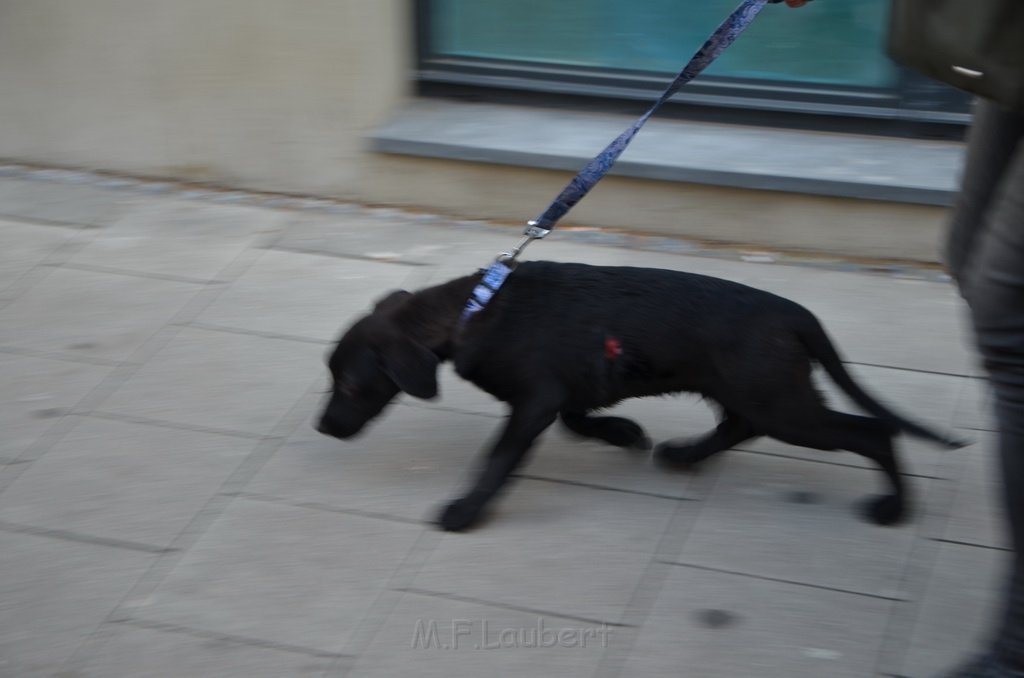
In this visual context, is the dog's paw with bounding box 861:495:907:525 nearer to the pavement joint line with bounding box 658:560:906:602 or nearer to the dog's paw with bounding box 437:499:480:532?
the pavement joint line with bounding box 658:560:906:602

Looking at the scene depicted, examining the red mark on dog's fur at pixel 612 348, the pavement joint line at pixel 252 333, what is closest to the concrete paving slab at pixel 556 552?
the red mark on dog's fur at pixel 612 348

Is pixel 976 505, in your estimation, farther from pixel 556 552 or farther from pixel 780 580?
pixel 556 552

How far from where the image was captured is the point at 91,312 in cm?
508

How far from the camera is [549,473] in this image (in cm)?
404

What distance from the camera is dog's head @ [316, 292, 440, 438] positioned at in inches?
146

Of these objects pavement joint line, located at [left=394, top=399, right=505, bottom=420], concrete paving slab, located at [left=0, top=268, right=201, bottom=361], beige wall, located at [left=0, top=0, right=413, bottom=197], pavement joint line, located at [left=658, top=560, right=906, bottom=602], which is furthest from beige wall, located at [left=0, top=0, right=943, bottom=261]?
pavement joint line, located at [left=658, top=560, right=906, bottom=602]

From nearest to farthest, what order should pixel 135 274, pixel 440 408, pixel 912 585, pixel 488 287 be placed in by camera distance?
pixel 912 585 → pixel 488 287 → pixel 440 408 → pixel 135 274

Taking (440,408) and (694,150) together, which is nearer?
(440,408)

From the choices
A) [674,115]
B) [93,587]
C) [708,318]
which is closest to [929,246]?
[674,115]

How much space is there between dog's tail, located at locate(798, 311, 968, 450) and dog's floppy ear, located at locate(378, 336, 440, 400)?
1.05 metres

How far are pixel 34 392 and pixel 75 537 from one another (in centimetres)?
97

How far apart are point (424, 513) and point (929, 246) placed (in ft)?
→ 8.53

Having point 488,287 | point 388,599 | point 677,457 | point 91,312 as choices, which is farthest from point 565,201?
point 91,312

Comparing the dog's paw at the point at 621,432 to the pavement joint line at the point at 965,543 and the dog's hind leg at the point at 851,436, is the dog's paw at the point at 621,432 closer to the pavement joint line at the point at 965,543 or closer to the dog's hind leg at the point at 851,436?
the dog's hind leg at the point at 851,436
